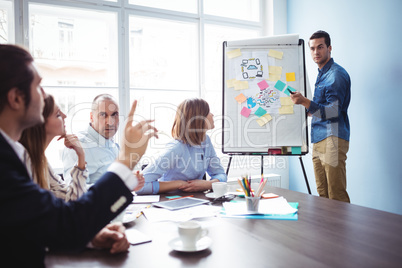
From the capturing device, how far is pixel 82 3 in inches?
115

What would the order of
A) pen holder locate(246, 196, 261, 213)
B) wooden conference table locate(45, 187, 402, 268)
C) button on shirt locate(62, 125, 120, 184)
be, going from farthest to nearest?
button on shirt locate(62, 125, 120, 184) → pen holder locate(246, 196, 261, 213) → wooden conference table locate(45, 187, 402, 268)

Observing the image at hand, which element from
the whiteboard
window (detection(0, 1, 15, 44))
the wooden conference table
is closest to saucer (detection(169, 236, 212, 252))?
the wooden conference table

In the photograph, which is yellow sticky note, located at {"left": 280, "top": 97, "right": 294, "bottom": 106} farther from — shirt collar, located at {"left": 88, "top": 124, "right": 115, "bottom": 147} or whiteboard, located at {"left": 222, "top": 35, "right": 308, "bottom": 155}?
shirt collar, located at {"left": 88, "top": 124, "right": 115, "bottom": 147}

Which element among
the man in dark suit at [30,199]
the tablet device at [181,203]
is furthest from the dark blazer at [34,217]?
the tablet device at [181,203]

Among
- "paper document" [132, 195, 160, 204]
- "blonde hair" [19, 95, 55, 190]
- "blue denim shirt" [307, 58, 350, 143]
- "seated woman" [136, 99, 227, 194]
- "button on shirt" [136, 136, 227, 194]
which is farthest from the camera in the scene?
"blue denim shirt" [307, 58, 350, 143]

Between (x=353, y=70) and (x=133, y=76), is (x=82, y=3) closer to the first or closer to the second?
(x=133, y=76)

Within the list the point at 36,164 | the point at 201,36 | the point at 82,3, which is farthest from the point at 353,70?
the point at 36,164

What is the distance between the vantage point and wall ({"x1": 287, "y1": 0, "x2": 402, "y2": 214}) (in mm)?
2559

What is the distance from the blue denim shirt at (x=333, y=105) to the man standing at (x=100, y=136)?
1566 mm

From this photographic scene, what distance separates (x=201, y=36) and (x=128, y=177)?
2.91 metres

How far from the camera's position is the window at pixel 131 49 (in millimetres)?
2887

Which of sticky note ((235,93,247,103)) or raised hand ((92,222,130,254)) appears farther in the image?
sticky note ((235,93,247,103))

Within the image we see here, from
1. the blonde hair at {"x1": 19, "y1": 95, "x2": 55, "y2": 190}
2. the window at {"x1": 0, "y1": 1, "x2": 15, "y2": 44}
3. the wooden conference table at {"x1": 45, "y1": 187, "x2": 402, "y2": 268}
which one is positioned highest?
the window at {"x1": 0, "y1": 1, "x2": 15, "y2": 44}

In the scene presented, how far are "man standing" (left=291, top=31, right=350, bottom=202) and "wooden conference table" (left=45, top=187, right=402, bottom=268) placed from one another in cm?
148
